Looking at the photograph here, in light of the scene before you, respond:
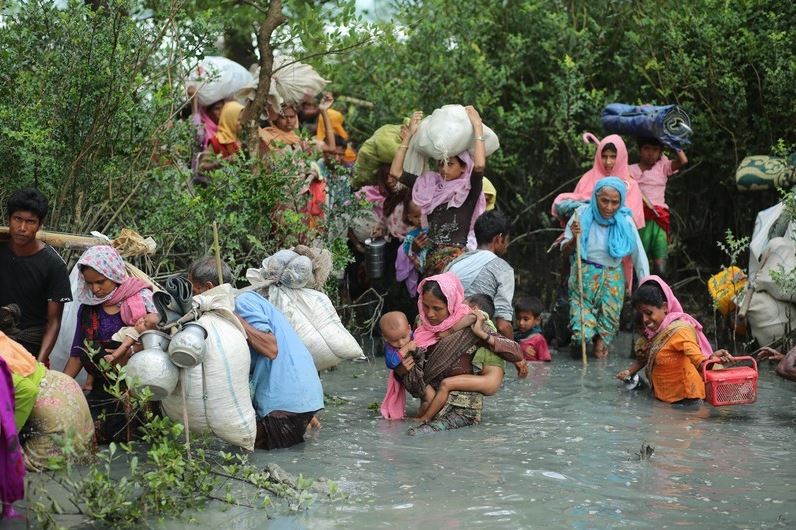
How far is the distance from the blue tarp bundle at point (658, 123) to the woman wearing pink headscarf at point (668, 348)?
2.71 m

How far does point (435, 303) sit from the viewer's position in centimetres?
755

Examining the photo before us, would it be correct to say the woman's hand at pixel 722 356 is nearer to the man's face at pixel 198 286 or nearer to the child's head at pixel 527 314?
the child's head at pixel 527 314

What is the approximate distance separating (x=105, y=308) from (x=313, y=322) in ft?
4.00

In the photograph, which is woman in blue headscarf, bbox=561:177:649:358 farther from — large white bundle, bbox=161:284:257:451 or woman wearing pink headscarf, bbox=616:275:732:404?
large white bundle, bbox=161:284:257:451

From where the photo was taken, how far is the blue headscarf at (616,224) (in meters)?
10.1

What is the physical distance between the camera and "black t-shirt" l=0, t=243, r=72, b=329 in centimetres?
715

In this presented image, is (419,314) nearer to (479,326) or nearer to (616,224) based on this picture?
(479,326)

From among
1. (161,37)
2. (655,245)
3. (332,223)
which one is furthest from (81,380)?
(655,245)

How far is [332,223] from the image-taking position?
33.1ft

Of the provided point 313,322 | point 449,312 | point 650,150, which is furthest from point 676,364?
point 650,150

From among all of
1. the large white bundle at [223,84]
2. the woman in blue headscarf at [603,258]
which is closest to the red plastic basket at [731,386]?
the woman in blue headscarf at [603,258]

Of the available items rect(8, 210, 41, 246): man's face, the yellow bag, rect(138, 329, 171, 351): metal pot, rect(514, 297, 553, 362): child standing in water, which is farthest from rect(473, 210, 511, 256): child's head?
rect(138, 329, 171, 351): metal pot

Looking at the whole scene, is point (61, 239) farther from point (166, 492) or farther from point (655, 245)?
point (655, 245)

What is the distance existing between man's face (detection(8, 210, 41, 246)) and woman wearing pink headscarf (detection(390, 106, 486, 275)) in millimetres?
3496
